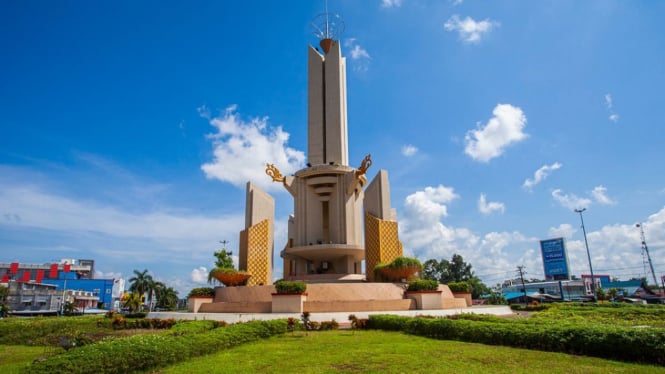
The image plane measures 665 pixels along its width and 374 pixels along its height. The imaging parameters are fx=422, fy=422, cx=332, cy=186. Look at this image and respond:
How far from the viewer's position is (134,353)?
7.27m

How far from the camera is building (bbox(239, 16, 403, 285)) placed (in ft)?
83.3

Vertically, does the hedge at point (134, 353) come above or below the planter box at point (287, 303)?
below

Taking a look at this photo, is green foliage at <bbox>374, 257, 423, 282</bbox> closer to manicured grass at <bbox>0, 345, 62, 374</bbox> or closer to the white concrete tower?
the white concrete tower

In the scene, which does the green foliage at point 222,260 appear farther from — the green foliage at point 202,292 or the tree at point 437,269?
the tree at point 437,269

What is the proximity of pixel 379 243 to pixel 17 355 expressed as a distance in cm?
1820

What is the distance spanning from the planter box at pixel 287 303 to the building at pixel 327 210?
23.3 ft

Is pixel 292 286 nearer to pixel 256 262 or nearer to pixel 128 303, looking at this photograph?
pixel 256 262

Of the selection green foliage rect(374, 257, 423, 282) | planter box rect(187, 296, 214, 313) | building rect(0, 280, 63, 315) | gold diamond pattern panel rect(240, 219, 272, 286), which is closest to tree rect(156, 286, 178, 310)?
building rect(0, 280, 63, 315)

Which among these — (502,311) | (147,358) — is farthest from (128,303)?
(147,358)

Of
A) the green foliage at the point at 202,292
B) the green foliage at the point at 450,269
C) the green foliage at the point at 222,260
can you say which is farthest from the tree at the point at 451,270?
the green foliage at the point at 202,292

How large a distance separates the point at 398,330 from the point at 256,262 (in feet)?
45.7

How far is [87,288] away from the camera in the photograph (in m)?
65.6

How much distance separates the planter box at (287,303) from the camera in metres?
17.3

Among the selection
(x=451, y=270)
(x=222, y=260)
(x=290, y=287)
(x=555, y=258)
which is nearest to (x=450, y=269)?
(x=451, y=270)
